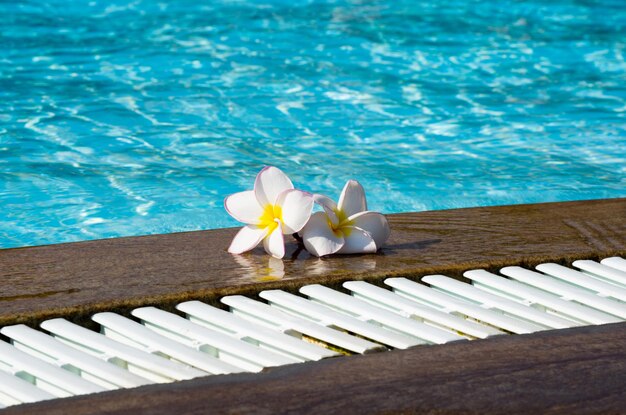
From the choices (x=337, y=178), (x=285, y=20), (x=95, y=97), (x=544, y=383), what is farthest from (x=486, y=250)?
(x=285, y=20)

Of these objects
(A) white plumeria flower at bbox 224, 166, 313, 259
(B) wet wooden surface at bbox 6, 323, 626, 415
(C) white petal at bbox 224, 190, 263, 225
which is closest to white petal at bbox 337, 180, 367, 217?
(A) white plumeria flower at bbox 224, 166, 313, 259

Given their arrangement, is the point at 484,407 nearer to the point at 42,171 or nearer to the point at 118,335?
the point at 118,335

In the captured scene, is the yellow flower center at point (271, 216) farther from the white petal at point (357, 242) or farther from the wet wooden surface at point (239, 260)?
the white petal at point (357, 242)

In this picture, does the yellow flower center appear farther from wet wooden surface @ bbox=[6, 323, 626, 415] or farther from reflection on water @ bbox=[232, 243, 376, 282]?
wet wooden surface @ bbox=[6, 323, 626, 415]

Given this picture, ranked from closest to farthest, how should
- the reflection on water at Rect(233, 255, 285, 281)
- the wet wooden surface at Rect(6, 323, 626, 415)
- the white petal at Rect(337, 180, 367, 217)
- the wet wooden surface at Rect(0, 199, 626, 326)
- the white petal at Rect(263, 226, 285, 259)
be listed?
the wet wooden surface at Rect(6, 323, 626, 415) → the wet wooden surface at Rect(0, 199, 626, 326) → the reflection on water at Rect(233, 255, 285, 281) → the white petal at Rect(263, 226, 285, 259) → the white petal at Rect(337, 180, 367, 217)

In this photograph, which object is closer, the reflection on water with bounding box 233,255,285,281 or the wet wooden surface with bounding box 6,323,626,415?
the wet wooden surface with bounding box 6,323,626,415

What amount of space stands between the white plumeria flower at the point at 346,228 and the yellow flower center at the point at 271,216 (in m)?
0.09

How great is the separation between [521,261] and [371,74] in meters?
4.71

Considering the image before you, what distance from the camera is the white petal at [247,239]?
293 cm

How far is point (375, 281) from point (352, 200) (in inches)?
15.9

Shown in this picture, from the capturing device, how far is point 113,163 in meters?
5.50

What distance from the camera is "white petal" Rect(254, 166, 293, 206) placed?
2959 mm

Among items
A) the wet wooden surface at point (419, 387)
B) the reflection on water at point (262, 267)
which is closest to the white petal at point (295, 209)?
the reflection on water at point (262, 267)

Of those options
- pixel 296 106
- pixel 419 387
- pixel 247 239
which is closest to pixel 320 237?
pixel 247 239
